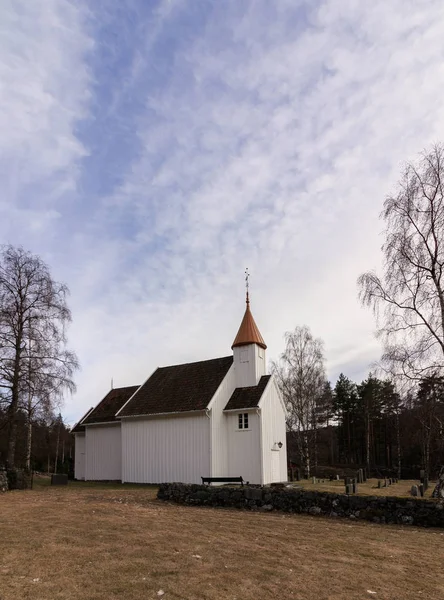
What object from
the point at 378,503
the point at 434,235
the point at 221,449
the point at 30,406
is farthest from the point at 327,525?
the point at 30,406

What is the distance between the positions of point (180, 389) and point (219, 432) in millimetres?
3910

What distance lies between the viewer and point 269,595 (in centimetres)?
639

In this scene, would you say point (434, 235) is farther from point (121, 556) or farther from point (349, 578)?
point (121, 556)

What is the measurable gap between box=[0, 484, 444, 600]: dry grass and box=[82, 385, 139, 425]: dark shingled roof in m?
18.9

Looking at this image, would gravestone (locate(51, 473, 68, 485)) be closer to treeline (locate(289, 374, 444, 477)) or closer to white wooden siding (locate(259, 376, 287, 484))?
white wooden siding (locate(259, 376, 287, 484))

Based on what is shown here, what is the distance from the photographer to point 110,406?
33.2m

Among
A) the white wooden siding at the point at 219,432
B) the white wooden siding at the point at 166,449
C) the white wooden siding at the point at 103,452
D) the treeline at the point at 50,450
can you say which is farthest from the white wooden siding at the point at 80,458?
the white wooden siding at the point at 219,432

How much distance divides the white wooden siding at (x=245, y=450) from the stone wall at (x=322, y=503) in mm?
8966

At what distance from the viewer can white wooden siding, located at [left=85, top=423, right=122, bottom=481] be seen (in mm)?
30250

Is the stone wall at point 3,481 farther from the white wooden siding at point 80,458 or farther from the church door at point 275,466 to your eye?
the church door at point 275,466

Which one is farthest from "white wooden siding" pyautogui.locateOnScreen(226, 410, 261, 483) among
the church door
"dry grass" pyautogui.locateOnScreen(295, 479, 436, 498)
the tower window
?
"dry grass" pyautogui.locateOnScreen(295, 479, 436, 498)

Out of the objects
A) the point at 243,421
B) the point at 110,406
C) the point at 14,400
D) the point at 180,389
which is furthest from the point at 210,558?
the point at 110,406

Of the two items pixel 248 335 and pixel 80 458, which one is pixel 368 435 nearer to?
pixel 248 335

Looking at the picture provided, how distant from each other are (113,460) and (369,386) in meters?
35.2
